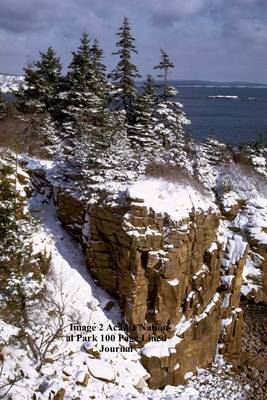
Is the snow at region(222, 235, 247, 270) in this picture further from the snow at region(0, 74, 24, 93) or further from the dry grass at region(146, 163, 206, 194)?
the snow at region(0, 74, 24, 93)

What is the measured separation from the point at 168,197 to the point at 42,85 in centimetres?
1624

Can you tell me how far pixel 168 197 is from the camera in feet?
59.4

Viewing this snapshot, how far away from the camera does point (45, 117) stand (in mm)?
27328

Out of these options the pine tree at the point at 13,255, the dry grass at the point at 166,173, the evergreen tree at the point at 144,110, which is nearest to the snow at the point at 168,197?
the dry grass at the point at 166,173

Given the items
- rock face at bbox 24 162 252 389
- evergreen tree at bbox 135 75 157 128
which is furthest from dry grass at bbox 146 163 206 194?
evergreen tree at bbox 135 75 157 128

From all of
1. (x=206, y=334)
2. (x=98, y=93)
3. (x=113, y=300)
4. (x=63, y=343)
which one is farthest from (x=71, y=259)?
(x=98, y=93)

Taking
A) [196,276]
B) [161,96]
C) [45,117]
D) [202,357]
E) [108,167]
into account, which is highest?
[161,96]

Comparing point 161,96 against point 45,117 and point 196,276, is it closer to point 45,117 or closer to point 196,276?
point 45,117

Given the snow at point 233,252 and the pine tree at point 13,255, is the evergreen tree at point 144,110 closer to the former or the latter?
the snow at point 233,252

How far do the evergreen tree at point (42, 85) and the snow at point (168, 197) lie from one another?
46.1ft

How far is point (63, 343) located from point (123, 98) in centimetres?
2018

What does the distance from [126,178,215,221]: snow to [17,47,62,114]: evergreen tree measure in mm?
14038

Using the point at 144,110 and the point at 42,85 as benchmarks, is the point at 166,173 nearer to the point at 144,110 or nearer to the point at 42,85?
the point at 144,110

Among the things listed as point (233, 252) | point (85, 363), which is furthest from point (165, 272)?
point (233, 252)
